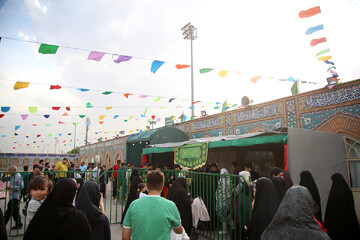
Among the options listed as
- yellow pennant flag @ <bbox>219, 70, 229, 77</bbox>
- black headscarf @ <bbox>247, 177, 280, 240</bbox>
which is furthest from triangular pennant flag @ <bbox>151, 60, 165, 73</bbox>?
black headscarf @ <bbox>247, 177, 280, 240</bbox>

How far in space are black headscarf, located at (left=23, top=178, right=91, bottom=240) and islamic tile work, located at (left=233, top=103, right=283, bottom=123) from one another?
26.4 ft

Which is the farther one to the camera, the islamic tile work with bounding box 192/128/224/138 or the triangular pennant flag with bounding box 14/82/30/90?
the islamic tile work with bounding box 192/128/224/138

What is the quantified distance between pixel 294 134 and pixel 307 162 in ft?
2.69

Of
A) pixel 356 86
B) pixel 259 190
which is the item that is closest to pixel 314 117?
pixel 356 86

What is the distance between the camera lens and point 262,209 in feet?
10.9

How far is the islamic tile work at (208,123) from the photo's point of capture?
37.5 ft

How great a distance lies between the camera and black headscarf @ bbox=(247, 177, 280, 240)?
3251 mm

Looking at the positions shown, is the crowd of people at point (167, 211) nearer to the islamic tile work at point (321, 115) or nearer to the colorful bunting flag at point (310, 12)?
the islamic tile work at point (321, 115)

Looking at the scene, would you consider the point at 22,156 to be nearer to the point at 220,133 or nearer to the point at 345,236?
the point at 220,133

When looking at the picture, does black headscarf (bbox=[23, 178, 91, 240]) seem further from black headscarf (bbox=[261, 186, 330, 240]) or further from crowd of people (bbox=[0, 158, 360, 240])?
black headscarf (bbox=[261, 186, 330, 240])

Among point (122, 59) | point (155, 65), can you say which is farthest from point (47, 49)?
point (155, 65)

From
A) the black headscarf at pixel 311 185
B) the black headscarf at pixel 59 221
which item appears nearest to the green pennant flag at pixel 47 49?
the black headscarf at pixel 59 221

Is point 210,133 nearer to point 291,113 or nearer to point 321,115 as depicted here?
point 291,113

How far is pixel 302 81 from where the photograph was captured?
29.5 ft
